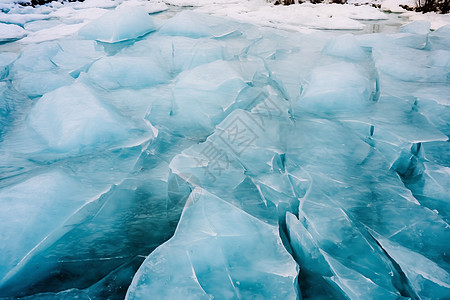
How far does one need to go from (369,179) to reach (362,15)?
20.8 feet

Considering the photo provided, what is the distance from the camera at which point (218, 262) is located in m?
1.22

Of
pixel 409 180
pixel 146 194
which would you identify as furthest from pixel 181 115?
pixel 409 180

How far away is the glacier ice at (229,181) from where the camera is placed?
1205 mm

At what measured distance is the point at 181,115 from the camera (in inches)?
95.1

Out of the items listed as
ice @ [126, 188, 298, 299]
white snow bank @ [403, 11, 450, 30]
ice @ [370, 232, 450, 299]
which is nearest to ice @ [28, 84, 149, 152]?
ice @ [126, 188, 298, 299]

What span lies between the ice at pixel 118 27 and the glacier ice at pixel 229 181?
134cm

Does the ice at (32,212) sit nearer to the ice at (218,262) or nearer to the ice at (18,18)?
the ice at (218,262)

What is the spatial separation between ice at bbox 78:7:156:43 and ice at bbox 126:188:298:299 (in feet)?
12.3

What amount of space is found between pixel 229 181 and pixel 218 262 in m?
0.58

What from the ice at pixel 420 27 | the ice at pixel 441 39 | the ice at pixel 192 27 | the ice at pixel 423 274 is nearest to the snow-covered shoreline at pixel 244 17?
the ice at pixel 420 27

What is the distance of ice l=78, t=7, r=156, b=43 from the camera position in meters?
4.22

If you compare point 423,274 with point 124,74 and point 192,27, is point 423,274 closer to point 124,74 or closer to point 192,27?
point 124,74

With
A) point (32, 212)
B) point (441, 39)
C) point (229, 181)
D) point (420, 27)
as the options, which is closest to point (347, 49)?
point (441, 39)

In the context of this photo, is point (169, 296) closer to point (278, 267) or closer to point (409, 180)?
point (278, 267)
